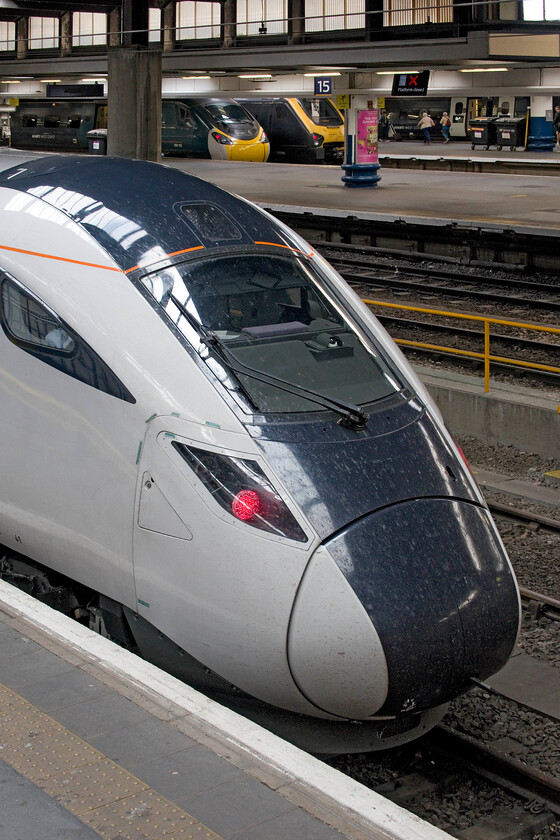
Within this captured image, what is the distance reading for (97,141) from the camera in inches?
1388

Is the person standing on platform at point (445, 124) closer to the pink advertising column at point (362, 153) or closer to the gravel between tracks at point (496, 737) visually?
the pink advertising column at point (362, 153)

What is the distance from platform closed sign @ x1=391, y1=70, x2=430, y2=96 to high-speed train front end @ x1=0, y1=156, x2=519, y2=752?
51.7 feet

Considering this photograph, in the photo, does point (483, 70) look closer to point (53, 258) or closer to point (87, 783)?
point (53, 258)

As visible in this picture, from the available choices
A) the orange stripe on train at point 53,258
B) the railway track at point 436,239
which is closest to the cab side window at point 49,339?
the orange stripe on train at point 53,258

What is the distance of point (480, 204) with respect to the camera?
2128 cm

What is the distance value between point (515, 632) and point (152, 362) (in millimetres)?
2014

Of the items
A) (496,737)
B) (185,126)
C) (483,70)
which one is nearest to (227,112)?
(185,126)

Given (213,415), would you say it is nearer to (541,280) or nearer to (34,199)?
(34,199)

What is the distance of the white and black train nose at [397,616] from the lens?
4152mm

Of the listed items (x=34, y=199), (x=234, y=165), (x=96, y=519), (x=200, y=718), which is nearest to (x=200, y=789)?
(x=200, y=718)

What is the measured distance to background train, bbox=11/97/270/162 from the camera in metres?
35.9

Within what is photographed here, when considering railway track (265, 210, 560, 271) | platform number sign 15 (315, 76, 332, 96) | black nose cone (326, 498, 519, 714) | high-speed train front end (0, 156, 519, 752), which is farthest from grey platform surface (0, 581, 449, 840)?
platform number sign 15 (315, 76, 332, 96)

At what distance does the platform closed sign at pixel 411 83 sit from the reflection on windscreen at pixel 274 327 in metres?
15.9

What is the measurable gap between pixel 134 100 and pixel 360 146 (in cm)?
770
